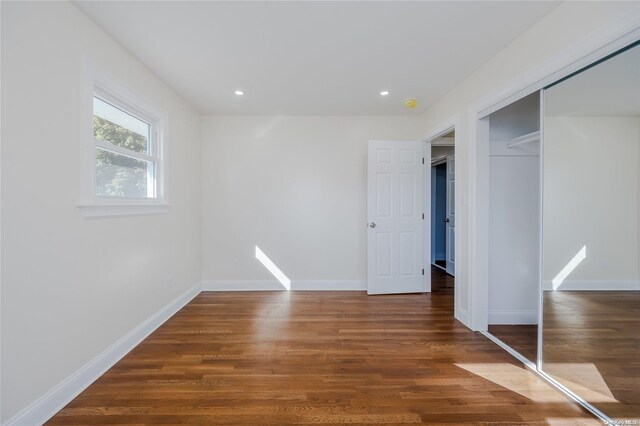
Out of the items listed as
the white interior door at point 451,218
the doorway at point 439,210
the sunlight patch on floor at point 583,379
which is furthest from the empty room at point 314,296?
the doorway at point 439,210

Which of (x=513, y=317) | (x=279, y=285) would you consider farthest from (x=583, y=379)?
(x=279, y=285)

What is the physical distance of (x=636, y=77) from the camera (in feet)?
5.00

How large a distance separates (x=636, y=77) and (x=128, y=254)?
3.64 m

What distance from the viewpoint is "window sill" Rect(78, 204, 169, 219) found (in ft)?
6.61

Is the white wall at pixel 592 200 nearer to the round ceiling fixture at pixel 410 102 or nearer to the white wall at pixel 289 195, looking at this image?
the round ceiling fixture at pixel 410 102

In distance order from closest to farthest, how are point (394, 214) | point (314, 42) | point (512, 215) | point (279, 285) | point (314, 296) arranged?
1. point (314, 42)
2. point (512, 215)
3. point (314, 296)
4. point (394, 214)
5. point (279, 285)

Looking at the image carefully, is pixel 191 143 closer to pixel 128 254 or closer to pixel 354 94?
pixel 128 254

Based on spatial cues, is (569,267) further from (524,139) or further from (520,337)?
(524,139)

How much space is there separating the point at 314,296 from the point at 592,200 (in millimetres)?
3069

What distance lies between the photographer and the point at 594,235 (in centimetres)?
185

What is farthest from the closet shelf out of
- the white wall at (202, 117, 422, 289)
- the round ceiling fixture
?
the white wall at (202, 117, 422, 289)

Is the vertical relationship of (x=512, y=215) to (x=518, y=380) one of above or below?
above

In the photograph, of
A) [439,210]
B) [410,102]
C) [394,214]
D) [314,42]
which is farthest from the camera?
[439,210]

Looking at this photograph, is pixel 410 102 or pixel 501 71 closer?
pixel 501 71
